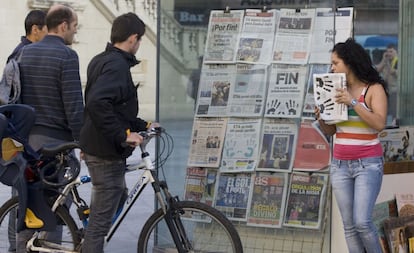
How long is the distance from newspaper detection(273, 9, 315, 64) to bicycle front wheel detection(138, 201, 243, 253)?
4.07ft

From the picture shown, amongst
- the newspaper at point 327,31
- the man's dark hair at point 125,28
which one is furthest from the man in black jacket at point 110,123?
the newspaper at point 327,31

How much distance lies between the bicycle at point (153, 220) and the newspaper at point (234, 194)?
308 millimetres

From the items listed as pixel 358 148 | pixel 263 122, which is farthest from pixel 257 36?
pixel 358 148

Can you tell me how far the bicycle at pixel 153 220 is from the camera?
16.7 ft

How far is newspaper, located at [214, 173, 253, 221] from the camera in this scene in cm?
593

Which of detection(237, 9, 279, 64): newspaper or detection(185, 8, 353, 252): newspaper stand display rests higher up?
detection(237, 9, 279, 64): newspaper

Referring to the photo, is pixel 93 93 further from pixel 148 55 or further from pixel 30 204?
pixel 148 55

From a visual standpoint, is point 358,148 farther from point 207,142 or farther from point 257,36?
point 207,142

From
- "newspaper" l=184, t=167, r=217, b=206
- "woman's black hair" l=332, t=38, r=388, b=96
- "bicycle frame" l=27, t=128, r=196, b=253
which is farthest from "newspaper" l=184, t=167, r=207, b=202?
"woman's black hair" l=332, t=38, r=388, b=96

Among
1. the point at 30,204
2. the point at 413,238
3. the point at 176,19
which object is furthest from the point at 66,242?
the point at 413,238

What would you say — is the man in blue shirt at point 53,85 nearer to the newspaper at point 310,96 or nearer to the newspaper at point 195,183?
the newspaper at point 195,183

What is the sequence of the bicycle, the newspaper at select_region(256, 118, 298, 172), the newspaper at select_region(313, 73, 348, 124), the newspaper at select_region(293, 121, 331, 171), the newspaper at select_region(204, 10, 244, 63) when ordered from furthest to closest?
the newspaper at select_region(204, 10, 244, 63) → the newspaper at select_region(256, 118, 298, 172) → the newspaper at select_region(293, 121, 331, 171) → the bicycle → the newspaper at select_region(313, 73, 348, 124)

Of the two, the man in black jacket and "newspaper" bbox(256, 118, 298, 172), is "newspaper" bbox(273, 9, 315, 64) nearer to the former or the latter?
"newspaper" bbox(256, 118, 298, 172)

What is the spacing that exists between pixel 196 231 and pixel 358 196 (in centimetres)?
136
